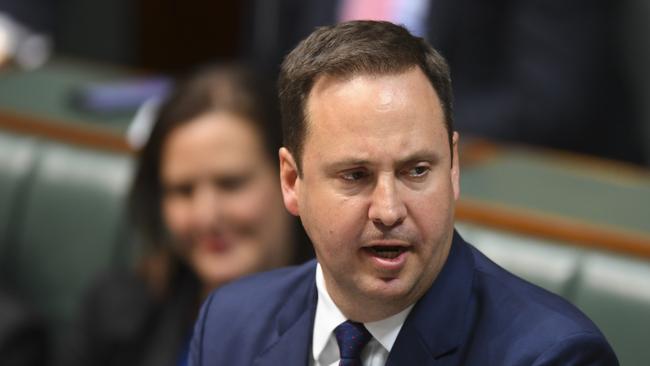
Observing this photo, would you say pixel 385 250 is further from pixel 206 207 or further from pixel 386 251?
pixel 206 207

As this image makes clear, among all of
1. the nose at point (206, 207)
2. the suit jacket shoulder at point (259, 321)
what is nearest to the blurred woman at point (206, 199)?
the nose at point (206, 207)

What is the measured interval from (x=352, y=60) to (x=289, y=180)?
0.10 metres

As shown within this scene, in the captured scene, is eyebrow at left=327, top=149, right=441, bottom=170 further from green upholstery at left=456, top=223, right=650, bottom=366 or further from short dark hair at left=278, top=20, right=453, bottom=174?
green upholstery at left=456, top=223, right=650, bottom=366

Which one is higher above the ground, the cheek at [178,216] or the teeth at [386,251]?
the teeth at [386,251]

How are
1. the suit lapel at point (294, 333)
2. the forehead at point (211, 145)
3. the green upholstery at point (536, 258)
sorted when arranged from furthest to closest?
the forehead at point (211, 145) → the green upholstery at point (536, 258) → the suit lapel at point (294, 333)

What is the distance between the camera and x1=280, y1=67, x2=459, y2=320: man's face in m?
0.63

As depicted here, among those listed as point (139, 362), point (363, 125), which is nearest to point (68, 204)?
point (139, 362)

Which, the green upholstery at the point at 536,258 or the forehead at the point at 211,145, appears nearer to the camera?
the green upholstery at the point at 536,258

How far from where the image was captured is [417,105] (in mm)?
636

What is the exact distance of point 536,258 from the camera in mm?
1462

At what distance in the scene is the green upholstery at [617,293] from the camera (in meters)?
1.10

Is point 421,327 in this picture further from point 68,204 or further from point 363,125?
point 68,204

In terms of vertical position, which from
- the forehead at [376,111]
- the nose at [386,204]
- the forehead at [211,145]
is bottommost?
the forehead at [211,145]

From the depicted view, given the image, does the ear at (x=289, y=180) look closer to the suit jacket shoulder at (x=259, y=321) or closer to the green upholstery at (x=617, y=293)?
the suit jacket shoulder at (x=259, y=321)
